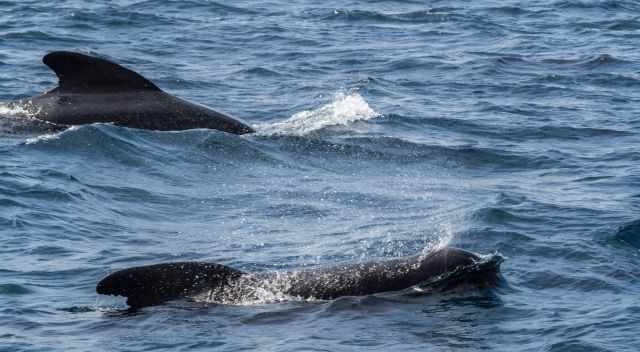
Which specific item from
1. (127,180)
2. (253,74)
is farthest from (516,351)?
(253,74)

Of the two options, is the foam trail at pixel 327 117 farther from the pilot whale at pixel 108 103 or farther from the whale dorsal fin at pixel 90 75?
the whale dorsal fin at pixel 90 75

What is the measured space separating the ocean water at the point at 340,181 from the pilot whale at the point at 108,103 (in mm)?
272

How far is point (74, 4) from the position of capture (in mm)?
33156

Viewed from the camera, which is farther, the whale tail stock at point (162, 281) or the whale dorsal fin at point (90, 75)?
the whale dorsal fin at point (90, 75)

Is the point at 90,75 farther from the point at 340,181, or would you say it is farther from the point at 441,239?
the point at 441,239

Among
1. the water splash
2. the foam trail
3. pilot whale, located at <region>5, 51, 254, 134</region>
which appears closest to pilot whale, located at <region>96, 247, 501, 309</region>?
the water splash

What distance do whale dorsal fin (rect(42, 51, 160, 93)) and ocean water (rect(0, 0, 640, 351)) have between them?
654mm

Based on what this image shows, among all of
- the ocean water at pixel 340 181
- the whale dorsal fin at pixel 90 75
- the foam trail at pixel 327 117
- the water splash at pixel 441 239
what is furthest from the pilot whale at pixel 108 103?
the water splash at pixel 441 239

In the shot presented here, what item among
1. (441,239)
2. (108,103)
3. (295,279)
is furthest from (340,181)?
(295,279)

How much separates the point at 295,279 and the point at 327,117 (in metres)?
9.17

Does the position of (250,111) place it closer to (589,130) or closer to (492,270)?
(589,130)

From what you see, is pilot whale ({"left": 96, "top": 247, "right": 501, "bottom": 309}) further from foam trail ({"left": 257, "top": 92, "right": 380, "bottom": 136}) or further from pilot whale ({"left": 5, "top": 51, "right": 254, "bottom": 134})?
foam trail ({"left": 257, "top": 92, "right": 380, "bottom": 136})

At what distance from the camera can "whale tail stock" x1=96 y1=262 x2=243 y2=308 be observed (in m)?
11.2

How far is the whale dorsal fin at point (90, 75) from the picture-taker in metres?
18.0
